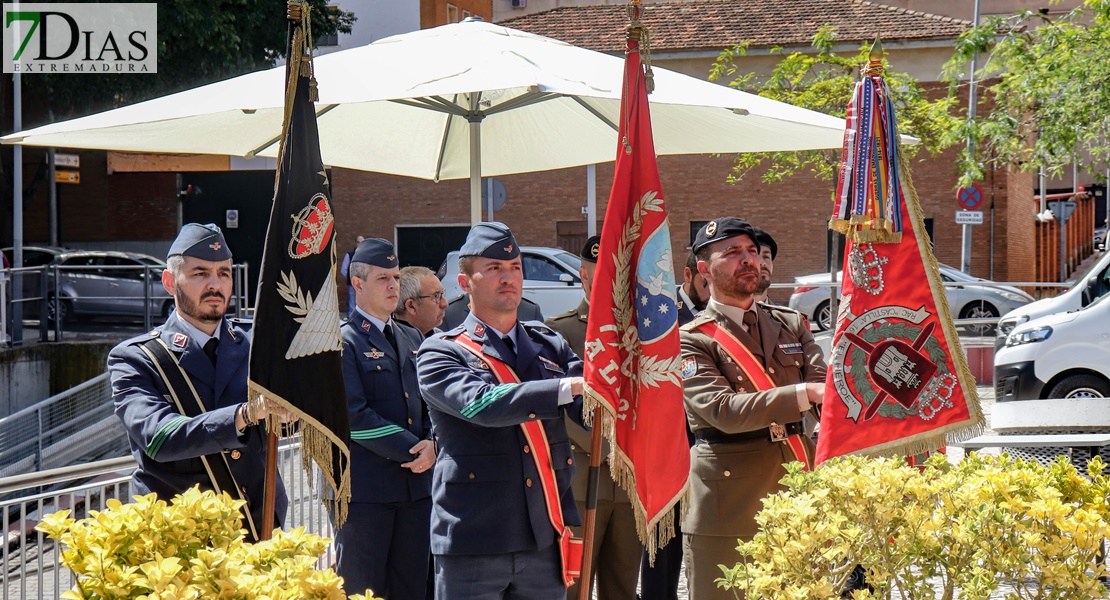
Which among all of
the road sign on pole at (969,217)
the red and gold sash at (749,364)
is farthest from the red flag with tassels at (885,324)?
the road sign on pole at (969,217)

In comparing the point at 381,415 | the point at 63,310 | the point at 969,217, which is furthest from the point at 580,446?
→ the point at 969,217

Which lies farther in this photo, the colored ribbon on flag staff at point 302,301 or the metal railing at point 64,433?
the metal railing at point 64,433

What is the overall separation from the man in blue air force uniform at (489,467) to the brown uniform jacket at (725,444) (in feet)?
2.00

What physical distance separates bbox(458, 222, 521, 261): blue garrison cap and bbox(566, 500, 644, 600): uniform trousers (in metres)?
1.80

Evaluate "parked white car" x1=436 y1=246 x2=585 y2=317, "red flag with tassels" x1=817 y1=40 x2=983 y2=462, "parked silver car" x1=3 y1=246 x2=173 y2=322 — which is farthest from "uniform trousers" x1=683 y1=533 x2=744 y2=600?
"parked silver car" x1=3 y1=246 x2=173 y2=322

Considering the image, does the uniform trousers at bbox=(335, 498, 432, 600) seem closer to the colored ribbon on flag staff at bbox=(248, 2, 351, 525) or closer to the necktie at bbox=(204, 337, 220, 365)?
the necktie at bbox=(204, 337, 220, 365)

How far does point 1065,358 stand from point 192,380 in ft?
33.7

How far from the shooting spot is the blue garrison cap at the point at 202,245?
14.0 feet

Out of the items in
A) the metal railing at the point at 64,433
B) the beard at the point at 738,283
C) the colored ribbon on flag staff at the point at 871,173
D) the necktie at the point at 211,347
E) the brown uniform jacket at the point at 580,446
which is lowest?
the metal railing at the point at 64,433

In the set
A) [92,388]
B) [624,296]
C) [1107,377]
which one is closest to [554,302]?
[92,388]

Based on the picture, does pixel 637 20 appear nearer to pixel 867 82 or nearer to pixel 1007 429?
pixel 867 82

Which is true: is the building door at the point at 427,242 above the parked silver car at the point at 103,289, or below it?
above

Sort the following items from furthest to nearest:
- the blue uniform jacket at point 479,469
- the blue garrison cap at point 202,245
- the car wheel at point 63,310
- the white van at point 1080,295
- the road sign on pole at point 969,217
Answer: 1. the road sign on pole at point 969,217
2. the car wheel at point 63,310
3. the white van at point 1080,295
4. the blue garrison cap at point 202,245
5. the blue uniform jacket at point 479,469

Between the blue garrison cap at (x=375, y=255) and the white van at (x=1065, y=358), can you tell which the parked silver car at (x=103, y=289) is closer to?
the white van at (x=1065, y=358)
